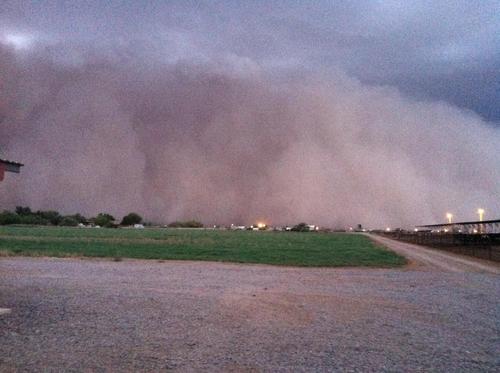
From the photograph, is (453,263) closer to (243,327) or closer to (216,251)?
(216,251)

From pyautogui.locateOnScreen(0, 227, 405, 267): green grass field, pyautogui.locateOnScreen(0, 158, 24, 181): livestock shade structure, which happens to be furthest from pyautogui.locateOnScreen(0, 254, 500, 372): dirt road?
pyautogui.locateOnScreen(0, 227, 405, 267): green grass field

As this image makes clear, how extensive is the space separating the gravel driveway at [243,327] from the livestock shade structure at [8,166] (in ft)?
13.1

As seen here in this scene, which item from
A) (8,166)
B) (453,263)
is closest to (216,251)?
(453,263)

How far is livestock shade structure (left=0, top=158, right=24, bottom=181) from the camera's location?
13.0m

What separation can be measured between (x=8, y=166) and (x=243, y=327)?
8364mm

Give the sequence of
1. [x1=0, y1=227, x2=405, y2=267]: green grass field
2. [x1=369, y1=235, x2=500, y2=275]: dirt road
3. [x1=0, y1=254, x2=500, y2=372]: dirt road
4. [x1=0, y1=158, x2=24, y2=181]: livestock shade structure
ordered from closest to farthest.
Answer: [x1=0, y1=254, x2=500, y2=372]: dirt road, [x1=0, y1=158, x2=24, y2=181]: livestock shade structure, [x1=369, y1=235, x2=500, y2=275]: dirt road, [x1=0, y1=227, x2=405, y2=267]: green grass field

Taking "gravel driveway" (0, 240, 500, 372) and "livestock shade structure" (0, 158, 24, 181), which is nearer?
"gravel driveway" (0, 240, 500, 372)

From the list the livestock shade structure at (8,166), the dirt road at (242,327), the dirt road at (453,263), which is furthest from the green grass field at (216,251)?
the livestock shade structure at (8,166)

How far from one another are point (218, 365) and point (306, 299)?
798cm

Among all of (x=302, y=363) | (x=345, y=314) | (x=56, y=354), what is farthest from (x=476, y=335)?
(x=56, y=354)

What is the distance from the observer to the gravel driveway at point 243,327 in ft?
27.9

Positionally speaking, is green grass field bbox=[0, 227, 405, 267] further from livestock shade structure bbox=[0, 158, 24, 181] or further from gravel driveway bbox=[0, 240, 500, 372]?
livestock shade structure bbox=[0, 158, 24, 181]

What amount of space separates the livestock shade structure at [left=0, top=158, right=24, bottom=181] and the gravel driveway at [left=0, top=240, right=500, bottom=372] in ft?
13.1

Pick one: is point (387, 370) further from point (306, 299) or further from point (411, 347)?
point (306, 299)
